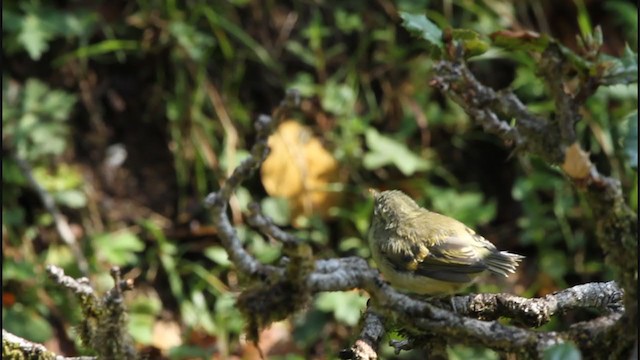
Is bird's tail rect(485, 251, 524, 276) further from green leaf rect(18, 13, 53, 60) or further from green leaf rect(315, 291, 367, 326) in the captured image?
green leaf rect(18, 13, 53, 60)

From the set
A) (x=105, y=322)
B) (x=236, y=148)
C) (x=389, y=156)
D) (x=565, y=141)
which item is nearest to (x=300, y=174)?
(x=236, y=148)

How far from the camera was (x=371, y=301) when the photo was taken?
2133 millimetres

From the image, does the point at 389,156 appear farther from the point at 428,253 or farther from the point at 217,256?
the point at 428,253

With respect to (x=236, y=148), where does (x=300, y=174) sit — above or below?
below

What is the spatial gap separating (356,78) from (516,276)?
4.80 feet

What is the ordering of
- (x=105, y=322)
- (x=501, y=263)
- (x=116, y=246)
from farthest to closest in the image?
(x=116, y=246) → (x=501, y=263) → (x=105, y=322)

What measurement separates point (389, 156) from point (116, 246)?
5.07 feet

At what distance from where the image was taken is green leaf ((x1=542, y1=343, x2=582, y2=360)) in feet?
6.07

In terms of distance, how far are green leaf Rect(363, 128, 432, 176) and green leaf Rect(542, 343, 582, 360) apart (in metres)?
3.37

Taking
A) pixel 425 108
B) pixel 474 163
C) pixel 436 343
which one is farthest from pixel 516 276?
pixel 436 343

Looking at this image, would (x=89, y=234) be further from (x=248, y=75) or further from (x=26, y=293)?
(x=248, y=75)

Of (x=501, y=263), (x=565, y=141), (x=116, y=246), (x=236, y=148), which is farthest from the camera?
(x=236, y=148)

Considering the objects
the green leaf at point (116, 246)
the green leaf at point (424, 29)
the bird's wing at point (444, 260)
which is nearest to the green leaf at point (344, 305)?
the green leaf at point (116, 246)

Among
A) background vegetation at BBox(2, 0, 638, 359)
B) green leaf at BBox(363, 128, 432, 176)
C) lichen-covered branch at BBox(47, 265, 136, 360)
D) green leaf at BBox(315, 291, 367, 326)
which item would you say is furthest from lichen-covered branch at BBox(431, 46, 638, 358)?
green leaf at BBox(363, 128, 432, 176)
